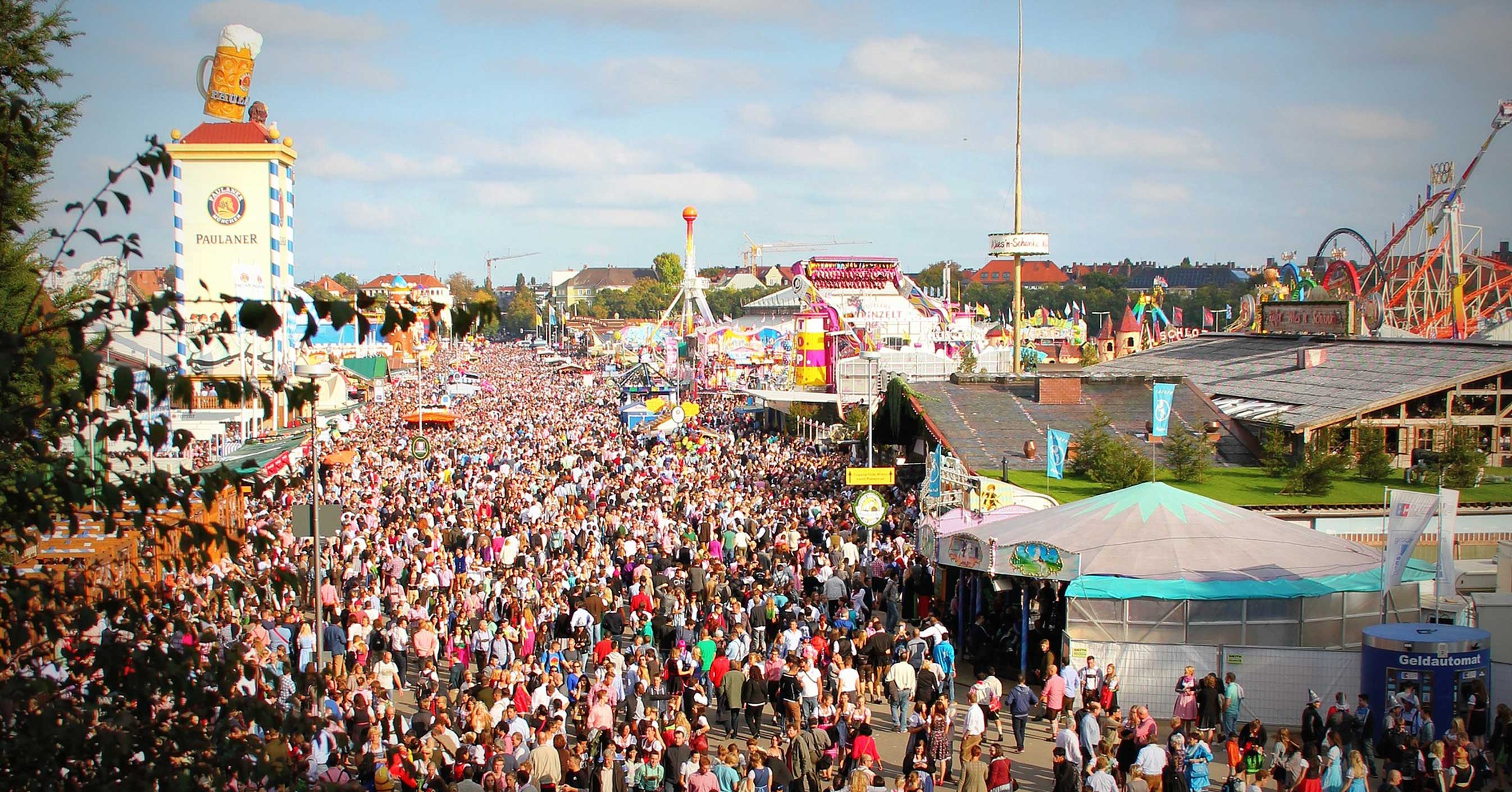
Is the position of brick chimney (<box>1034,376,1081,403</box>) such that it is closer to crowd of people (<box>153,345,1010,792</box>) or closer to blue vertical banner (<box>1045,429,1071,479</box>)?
crowd of people (<box>153,345,1010,792</box>)

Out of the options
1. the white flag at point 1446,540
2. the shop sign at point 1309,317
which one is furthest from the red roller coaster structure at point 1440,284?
the white flag at point 1446,540

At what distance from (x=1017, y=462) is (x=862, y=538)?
4.42 meters

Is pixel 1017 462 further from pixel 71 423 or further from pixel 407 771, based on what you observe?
pixel 71 423

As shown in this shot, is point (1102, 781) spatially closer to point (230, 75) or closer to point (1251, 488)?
point (1251, 488)

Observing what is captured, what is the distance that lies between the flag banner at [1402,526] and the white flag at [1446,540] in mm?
98

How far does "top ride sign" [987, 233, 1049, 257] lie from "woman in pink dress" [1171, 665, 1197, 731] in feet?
98.3

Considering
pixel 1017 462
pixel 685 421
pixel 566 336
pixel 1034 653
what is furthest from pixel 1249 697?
pixel 566 336

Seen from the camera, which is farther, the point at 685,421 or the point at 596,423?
the point at 596,423

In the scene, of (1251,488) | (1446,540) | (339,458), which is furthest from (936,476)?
(339,458)

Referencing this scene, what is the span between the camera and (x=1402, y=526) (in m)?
14.3

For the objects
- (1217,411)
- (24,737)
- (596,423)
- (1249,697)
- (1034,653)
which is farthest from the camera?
(596,423)

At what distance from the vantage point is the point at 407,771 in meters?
9.50

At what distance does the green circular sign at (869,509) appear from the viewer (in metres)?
20.5

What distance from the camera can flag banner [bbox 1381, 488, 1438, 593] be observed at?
14.2m
